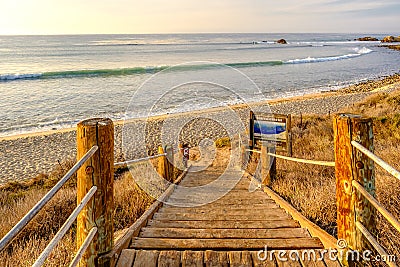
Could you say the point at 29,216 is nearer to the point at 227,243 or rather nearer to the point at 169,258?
the point at 169,258

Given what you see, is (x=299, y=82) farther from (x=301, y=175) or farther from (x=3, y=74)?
(x=3, y=74)

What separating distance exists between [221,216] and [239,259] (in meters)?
1.67

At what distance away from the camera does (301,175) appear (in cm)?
666

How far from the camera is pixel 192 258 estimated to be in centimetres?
272

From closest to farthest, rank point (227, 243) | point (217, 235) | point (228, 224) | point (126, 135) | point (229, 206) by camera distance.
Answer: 1. point (227, 243)
2. point (217, 235)
3. point (228, 224)
4. point (229, 206)
5. point (126, 135)

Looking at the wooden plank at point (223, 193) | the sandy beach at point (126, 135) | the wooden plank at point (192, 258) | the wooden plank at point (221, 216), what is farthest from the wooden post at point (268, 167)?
the sandy beach at point (126, 135)

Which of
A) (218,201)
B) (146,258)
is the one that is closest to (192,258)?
(146,258)

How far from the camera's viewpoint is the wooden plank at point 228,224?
381cm

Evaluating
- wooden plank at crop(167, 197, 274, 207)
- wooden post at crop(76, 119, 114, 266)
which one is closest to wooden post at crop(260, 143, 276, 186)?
wooden plank at crop(167, 197, 274, 207)

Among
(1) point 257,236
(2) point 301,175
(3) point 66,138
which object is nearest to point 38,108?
(3) point 66,138

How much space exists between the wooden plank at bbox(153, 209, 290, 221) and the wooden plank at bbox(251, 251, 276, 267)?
4.74 feet

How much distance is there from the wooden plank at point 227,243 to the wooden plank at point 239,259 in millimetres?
243

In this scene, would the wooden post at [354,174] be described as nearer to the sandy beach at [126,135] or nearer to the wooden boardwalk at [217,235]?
the wooden boardwalk at [217,235]

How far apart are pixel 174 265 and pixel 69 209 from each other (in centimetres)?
368
